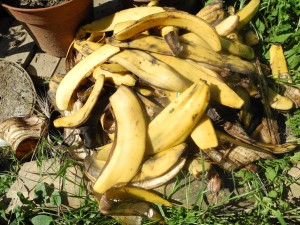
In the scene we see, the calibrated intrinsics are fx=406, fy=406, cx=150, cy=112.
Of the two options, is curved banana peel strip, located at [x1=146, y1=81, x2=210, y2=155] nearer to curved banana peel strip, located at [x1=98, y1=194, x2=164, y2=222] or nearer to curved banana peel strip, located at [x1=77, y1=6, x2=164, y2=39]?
curved banana peel strip, located at [x1=98, y1=194, x2=164, y2=222]

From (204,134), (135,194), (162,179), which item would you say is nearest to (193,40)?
(204,134)

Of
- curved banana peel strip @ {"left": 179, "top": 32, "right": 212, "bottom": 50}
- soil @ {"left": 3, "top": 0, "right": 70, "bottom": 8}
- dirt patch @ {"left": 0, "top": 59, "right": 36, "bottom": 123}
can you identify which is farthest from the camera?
dirt patch @ {"left": 0, "top": 59, "right": 36, "bottom": 123}

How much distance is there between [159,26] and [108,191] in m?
1.02

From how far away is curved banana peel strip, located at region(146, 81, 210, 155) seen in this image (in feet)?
6.89

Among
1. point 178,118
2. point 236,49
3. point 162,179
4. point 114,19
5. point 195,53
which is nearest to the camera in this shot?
point 178,118

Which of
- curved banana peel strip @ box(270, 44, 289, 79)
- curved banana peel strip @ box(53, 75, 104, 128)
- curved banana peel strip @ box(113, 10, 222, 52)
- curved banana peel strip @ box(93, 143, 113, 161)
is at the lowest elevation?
curved banana peel strip @ box(93, 143, 113, 161)

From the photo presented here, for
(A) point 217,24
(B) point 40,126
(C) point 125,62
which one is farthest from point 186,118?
(B) point 40,126

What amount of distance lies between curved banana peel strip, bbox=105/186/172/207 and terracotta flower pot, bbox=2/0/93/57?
1183 mm

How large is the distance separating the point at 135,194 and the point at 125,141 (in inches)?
12.8

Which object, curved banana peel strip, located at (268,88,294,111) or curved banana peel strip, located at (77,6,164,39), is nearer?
curved banana peel strip, located at (268,88,294,111)

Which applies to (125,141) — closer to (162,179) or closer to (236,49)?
(162,179)

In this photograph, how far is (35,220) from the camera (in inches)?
95.7

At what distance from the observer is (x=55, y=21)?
2648 mm

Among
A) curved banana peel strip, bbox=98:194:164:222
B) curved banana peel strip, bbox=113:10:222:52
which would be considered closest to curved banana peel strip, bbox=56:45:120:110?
curved banana peel strip, bbox=113:10:222:52
